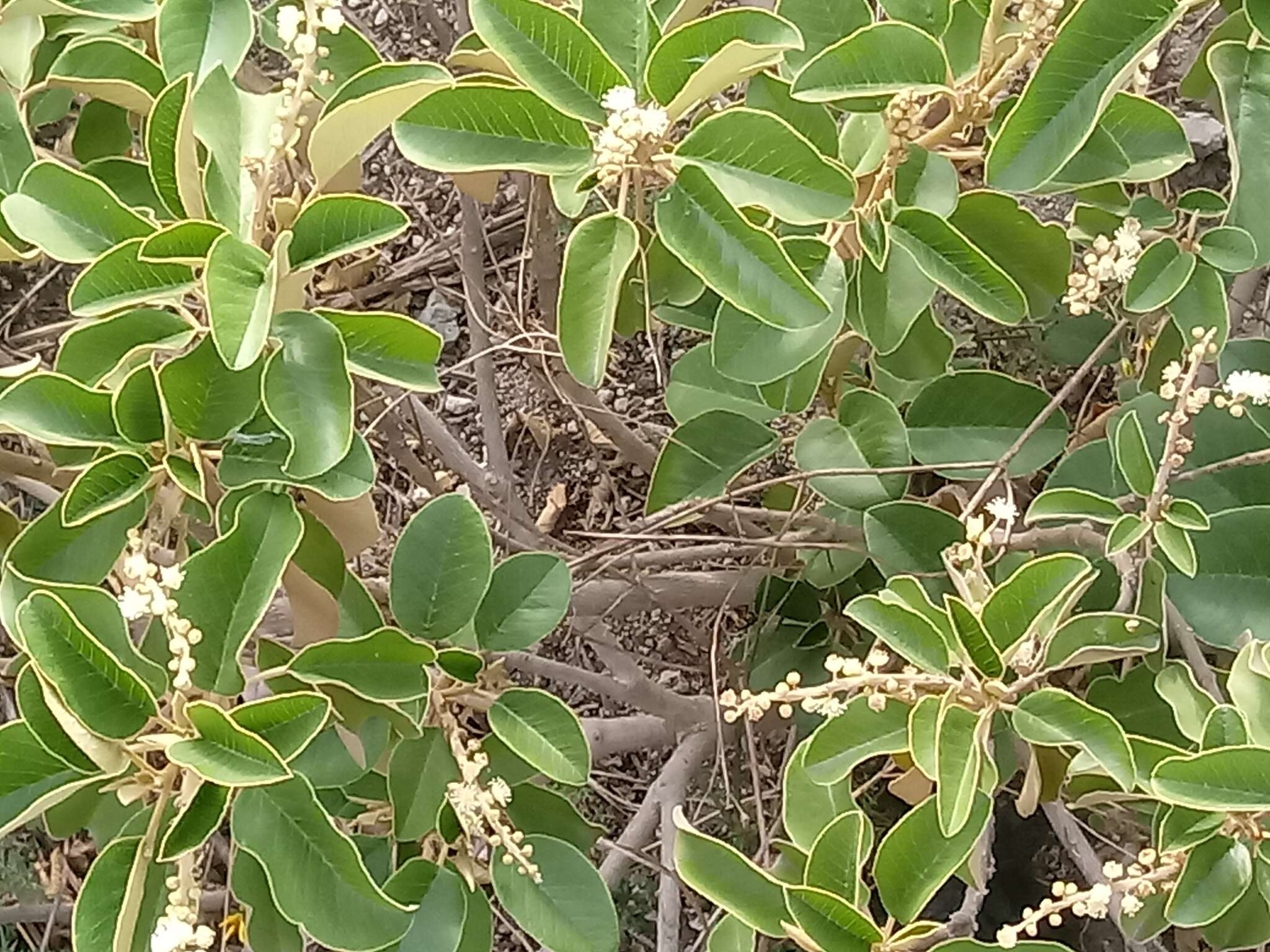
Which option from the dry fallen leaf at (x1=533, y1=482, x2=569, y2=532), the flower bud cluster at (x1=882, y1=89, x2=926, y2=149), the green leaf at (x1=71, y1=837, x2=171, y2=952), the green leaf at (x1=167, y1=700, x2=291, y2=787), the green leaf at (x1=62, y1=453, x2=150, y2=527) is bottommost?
the dry fallen leaf at (x1=533, y1=482, x2=569, y2=532)

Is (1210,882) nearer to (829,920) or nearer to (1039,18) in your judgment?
(829,920)

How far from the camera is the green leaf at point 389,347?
1.94 feet

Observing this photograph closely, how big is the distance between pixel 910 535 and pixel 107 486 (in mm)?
518

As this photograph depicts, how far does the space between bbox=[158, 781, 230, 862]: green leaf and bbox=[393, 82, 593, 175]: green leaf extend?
306 mm

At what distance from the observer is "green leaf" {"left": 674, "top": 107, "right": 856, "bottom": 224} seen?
568 mm

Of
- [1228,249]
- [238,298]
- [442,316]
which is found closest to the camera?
[238,298]

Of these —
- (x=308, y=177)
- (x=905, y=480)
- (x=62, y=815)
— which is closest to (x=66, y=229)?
(x=308, y=177)

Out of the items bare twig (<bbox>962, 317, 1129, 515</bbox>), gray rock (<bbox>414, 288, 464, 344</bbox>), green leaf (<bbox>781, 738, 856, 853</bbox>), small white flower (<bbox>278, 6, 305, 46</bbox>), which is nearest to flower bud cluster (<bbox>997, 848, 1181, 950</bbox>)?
green leaf (<bbox>781, 738, 856, 853</bbox>)

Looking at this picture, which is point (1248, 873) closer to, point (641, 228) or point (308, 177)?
point (641, 228)

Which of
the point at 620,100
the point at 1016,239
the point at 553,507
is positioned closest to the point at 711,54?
the point at 620,100

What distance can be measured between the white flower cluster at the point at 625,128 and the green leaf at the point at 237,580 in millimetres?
224

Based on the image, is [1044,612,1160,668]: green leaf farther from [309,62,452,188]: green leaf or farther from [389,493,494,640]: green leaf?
[309,62,452,188]: green leaf

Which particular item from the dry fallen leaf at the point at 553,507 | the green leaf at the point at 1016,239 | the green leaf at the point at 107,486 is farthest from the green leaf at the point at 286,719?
the dry fallen leaf at the point at 553,507

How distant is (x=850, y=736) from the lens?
64cm
